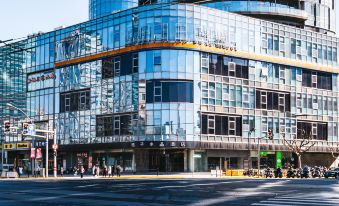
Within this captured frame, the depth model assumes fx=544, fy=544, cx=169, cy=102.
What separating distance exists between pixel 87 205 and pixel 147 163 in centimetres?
4842

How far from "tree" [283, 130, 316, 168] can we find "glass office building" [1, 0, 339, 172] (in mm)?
1001

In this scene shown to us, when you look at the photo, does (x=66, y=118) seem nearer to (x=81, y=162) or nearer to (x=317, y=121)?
(x=81, y=162)

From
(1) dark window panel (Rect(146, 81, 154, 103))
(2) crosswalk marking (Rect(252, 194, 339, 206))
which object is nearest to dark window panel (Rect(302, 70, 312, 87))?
(1) dark window panel (Rect(146, 81, 154, 103))

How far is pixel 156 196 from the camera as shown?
92.0ft

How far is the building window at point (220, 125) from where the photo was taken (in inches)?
2776

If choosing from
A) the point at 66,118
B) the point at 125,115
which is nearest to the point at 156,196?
the point at 125,115

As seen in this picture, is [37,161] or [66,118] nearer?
[66,118]

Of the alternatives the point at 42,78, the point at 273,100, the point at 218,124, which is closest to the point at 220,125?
the point at 218,124

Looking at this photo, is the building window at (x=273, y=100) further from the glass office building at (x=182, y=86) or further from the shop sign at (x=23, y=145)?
the shop sign at (x=23, y=145)

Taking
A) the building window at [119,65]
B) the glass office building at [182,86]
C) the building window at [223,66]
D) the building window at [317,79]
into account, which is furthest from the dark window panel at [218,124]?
the building window at [317,79]

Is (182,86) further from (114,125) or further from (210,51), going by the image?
(114,125)

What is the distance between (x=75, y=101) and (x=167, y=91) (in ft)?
54.3

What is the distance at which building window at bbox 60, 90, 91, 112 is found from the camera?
76.5 m

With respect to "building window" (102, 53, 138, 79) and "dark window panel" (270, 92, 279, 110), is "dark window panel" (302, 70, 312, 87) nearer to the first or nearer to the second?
"dark window panel" (270, 92, 279, 110)
